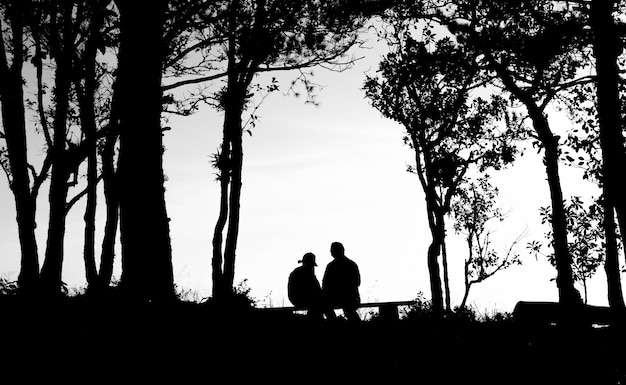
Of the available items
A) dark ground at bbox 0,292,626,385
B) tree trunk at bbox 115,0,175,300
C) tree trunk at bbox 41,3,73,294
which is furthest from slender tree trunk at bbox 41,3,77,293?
dark ground at bbox 0,292,626,385

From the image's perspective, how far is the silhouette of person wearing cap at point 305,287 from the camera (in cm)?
1259

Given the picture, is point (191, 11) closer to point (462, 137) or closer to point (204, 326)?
point (204, 326)

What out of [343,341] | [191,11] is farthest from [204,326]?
[191,11]

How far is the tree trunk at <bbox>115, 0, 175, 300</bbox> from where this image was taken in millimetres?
9375

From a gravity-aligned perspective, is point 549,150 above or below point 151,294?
above

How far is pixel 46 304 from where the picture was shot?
6.55 metres

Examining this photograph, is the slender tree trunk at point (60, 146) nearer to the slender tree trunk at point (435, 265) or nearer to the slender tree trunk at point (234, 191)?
the slender tree trunk at point (234, 191)

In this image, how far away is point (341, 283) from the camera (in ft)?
41.3

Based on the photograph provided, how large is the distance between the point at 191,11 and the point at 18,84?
20.9ft

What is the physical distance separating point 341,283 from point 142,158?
16.3 feet

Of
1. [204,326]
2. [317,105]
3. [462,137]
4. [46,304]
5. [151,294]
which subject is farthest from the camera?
[462,137]

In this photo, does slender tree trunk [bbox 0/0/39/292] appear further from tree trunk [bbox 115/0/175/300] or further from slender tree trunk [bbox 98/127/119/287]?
tree trunk [bbox 115/0/175/300]

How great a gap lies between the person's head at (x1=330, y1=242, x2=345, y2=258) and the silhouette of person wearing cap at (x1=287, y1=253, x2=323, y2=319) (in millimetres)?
461

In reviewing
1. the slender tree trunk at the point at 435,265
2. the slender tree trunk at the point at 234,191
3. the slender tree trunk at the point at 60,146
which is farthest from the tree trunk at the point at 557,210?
the slender tree trunk at the point at 60,146
